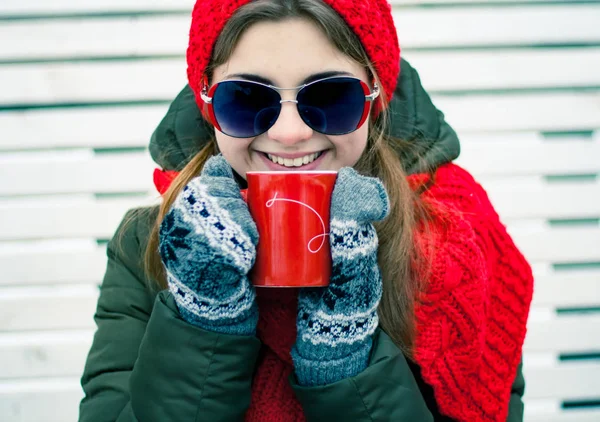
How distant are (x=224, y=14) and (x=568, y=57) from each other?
1.42 m

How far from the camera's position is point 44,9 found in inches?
69.3

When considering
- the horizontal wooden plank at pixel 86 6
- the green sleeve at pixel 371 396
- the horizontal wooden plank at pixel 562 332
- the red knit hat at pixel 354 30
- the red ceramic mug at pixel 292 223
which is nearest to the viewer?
the red ceramic mug at pixel 292 223

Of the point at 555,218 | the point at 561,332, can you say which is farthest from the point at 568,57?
the point at 561,332

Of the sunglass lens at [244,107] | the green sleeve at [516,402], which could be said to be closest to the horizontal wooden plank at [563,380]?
the green sleeve at [516,402]

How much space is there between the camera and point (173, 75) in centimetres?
181

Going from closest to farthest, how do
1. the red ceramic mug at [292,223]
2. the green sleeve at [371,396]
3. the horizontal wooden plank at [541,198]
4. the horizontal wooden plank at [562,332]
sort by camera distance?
1. the red ceramic mug at [292,223]
2. the green sleeve at [371,396]
3. the horizontal wooden plank at [541,198]
4. the horizontal wooden plank at [562,332]

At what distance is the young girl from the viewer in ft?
3.08

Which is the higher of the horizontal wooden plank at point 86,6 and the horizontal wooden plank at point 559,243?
the horizontal wooden plank at point 86,6

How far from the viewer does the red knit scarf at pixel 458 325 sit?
1118 millimetres

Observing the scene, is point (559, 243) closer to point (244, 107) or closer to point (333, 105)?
point (333, 105)

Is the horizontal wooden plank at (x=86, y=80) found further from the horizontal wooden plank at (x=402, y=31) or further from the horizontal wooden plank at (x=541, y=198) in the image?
the horizontal wooden plank at (x=541, y=198)

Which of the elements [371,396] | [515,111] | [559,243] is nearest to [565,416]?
[559,243]

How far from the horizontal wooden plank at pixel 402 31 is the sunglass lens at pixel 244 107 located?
88 centimetres

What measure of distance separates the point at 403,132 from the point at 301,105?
427 millimetres
